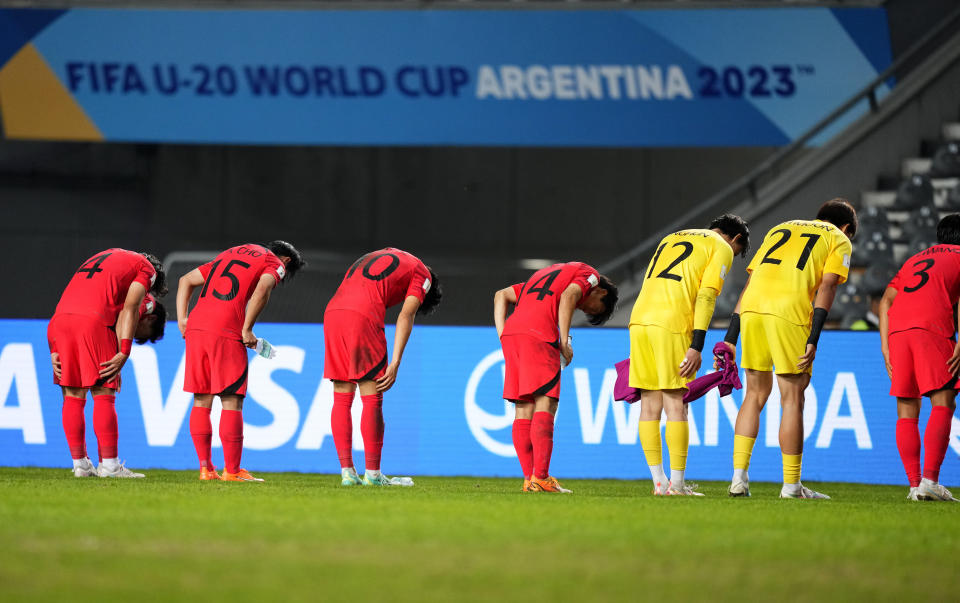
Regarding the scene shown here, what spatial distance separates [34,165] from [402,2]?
7.27m

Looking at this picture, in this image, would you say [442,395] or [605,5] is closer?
[442,395]

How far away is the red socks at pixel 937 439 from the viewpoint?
26.2ft

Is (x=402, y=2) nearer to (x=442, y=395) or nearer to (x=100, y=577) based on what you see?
(x=442, y=395)

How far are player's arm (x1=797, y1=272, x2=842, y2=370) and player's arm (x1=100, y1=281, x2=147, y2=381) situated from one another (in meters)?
4.67

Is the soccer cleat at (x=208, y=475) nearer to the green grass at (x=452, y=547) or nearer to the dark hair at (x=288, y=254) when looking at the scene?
the green grass at (x=452, y=547)

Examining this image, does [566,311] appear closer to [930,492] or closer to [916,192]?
[930,492]

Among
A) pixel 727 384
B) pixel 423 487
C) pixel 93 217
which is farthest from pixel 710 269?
pixel 93 217

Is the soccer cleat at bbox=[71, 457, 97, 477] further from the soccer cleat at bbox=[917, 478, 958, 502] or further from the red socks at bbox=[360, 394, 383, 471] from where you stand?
the soccer cleat at bbox=[917, 478, 958, 502]

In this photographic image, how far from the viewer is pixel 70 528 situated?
5055mm

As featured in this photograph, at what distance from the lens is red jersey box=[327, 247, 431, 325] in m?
8.46

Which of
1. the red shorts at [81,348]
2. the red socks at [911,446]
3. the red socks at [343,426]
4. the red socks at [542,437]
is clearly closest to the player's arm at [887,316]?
the red socks at [911,446]

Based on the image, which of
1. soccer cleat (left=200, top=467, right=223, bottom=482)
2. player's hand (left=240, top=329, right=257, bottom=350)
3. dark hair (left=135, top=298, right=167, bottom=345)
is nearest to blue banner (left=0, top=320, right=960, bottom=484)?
A: dark hair (left=135, top=298, right=167, bottom=345)

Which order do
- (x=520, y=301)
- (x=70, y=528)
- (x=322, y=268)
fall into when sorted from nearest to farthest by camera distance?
(x=70, y=528)
(x=520, y=301)
(x=322, y=268)

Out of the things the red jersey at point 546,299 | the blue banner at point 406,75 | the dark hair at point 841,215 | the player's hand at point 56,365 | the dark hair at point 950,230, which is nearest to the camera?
the red jersey at point 546,299
